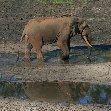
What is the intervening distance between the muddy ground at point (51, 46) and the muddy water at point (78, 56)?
0.61 m

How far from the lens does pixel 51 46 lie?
2312cm

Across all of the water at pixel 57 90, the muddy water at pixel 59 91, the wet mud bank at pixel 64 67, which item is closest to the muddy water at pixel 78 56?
the wet mud bank at pixel 64 67

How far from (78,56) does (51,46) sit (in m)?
2.53

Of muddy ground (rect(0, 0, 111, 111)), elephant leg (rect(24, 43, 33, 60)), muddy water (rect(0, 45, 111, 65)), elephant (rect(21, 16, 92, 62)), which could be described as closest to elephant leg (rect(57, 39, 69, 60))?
elephant (rect(21, 16, 92, 62))

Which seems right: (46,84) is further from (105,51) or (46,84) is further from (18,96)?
(105,51)

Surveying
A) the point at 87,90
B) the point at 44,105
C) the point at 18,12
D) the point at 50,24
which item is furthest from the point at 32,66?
the point at 18,12

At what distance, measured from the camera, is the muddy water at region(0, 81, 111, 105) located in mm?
14922

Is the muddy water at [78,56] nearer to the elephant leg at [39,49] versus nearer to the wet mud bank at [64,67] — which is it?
the wet mud bank at [64,67]

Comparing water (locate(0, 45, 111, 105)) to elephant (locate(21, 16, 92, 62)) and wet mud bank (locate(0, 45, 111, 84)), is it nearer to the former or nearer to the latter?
wet mud bank (locate(0, 45, 111, 84))

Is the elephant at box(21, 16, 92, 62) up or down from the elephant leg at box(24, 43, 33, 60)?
up

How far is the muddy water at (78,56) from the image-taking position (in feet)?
65.8

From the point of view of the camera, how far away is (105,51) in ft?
72.1

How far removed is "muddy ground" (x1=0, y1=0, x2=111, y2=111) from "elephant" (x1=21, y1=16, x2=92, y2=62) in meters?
1.33

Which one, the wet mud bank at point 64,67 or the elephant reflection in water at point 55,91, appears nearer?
the elephant reflection in water at point 55,91
